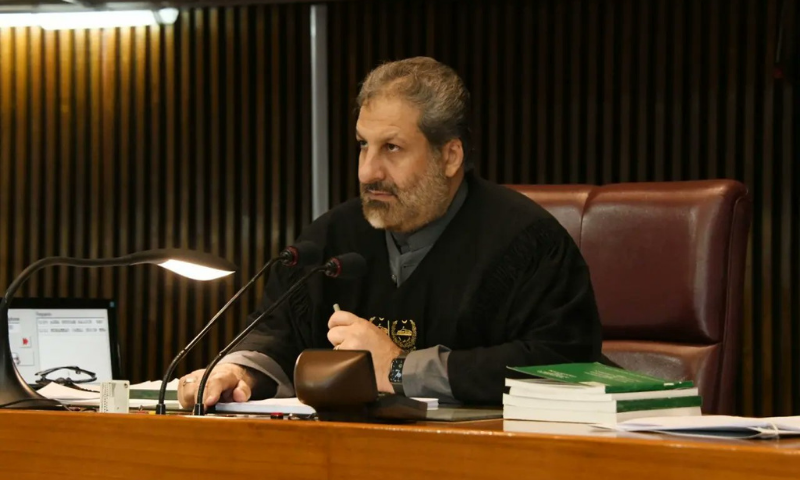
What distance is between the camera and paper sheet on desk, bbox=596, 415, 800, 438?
1.33m

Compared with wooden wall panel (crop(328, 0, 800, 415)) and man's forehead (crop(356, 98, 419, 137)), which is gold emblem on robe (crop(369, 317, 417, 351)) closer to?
man's forehead (crop(356, 98, 419, 137))

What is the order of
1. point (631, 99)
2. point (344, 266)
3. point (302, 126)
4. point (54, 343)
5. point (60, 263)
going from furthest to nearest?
point (302, 126) < point (631, 99) < point (54, 343) < point (344, 266) < point (60, 263)

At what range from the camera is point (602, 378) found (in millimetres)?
1660

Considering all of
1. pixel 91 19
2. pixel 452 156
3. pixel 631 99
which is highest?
pixel 91 19

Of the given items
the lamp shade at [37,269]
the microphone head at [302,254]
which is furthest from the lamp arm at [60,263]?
the microphone head at [302,254]

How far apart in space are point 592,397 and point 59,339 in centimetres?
303

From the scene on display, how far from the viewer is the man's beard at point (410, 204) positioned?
262 cm

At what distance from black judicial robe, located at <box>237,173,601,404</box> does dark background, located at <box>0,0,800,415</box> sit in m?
2.10

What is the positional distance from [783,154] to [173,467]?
357 centimetres

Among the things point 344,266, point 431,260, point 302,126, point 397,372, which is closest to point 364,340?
point 397,372

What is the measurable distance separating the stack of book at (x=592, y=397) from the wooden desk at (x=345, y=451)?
0.09 meters

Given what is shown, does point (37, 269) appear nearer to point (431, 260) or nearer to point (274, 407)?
point (274, 407)

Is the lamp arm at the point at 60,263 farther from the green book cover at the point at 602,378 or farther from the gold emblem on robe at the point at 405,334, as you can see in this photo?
the gold emblem on robe at the point at 405,334

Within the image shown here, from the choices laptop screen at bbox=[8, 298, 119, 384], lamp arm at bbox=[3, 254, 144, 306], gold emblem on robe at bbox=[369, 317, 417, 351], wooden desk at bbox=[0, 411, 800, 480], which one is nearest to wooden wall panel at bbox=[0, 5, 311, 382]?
laptop screen at bbox=[8, 298, 119, 384]
